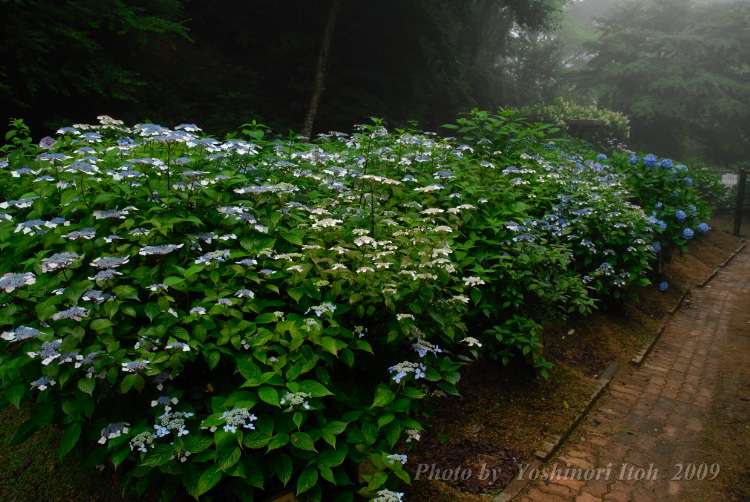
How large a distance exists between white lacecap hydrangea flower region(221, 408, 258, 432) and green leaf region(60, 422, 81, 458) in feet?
1.87

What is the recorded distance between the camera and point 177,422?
5.85 feet

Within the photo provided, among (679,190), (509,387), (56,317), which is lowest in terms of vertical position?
(509,387)

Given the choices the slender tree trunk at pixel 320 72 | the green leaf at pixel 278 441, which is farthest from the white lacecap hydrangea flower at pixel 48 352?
the slender tree trunk at pixel 320 72

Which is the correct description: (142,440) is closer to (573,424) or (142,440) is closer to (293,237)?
(293,237)

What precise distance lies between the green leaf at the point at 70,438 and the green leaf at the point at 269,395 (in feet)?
2.24

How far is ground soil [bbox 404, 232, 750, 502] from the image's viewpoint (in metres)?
2.60

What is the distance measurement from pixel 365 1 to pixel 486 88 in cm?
737

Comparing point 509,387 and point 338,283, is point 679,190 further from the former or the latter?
point 338,283

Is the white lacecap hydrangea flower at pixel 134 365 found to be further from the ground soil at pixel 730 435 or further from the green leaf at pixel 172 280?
the ground soil at pixel 730 435

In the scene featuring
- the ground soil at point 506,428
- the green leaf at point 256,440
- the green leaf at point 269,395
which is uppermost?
the green leaf at point 269,395

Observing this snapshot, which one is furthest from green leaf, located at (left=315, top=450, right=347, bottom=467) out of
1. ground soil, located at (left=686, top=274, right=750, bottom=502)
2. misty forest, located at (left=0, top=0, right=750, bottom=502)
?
ground soil, located at (left=686, top=274, right=750, bottom=502)

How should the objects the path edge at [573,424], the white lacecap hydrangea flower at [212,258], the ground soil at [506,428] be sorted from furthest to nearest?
the path edge at [573,424] → the ground soil at [506,428] → the white lacecap hydrangea flower at [212,258]

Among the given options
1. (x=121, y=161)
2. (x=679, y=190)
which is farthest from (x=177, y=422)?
(x=679, y=190)

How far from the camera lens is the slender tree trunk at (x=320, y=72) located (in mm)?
9352
